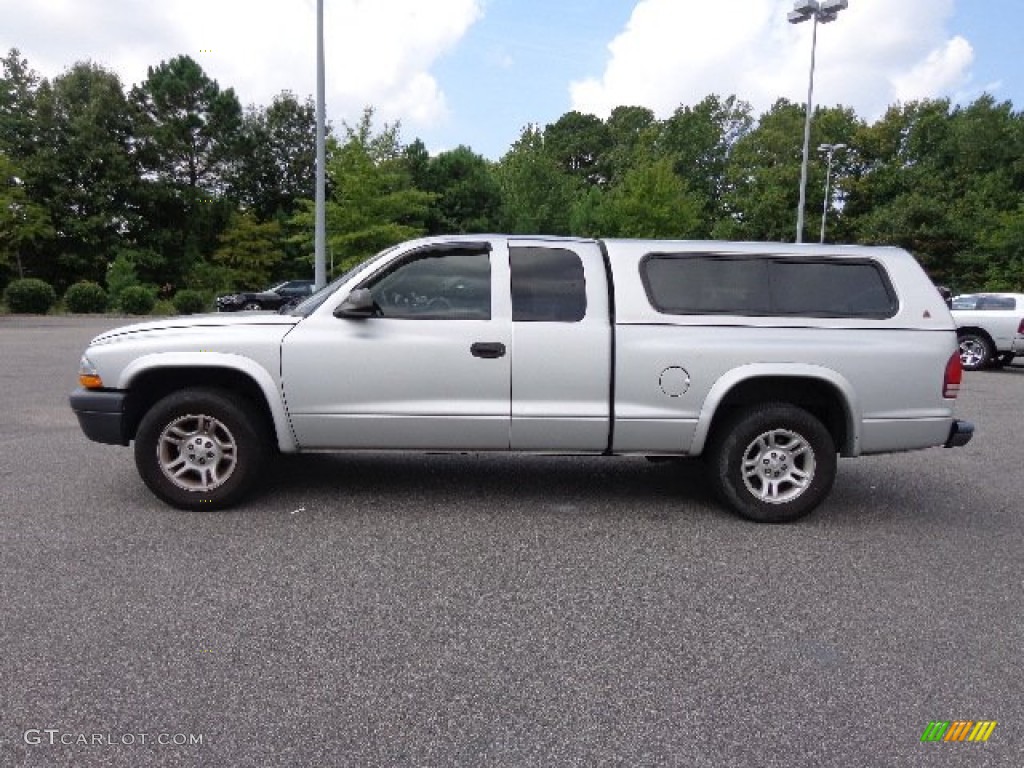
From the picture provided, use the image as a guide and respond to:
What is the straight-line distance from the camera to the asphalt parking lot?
2.65 metres

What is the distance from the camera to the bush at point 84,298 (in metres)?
30.3

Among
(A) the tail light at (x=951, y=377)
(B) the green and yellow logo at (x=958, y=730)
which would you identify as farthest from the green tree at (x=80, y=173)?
(B) the green and yellow logo at (x=958, y=730)

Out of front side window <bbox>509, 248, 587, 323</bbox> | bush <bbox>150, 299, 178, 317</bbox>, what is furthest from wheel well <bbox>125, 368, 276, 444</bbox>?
bush <bbox>150, 299, 178, 317</bbox>

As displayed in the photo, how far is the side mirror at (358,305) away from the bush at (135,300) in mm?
29965

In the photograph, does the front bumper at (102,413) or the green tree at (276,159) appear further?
the green tree at (276,159)

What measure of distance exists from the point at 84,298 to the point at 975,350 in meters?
30.2

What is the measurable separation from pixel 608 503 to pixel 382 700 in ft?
9.68

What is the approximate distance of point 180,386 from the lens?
5215 mm

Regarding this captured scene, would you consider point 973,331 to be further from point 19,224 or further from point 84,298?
point 19,224

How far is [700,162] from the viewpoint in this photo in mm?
72125

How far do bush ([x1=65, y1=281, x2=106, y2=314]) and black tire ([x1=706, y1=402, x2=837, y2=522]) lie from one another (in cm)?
3134

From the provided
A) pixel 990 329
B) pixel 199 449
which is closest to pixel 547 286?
pixel 199 449

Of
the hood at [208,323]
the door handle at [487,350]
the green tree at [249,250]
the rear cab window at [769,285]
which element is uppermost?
the green tree at [249,250]

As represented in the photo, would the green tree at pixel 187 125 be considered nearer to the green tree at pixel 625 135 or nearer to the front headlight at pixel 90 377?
the green tree at pixel 625 135
